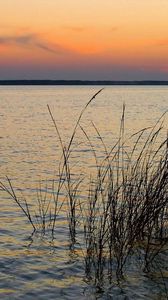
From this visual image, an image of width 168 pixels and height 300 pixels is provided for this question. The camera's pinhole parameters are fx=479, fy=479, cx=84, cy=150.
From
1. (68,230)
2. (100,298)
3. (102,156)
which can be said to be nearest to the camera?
(100,298)

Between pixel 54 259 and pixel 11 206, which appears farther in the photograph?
pixel 11 206

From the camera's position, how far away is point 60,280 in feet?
27.7

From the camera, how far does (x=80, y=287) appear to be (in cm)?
809

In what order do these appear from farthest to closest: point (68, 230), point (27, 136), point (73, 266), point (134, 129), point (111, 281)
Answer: point (134, 129) < point (27, 136) < point (68, 230) < point (73, 266) < point (111, 281)

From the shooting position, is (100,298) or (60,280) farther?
(60,280)

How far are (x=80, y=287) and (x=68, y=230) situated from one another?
136 inches

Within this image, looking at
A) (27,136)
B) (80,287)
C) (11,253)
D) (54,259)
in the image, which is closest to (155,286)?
(80,287)

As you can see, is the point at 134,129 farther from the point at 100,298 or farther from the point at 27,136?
the point at 100,298

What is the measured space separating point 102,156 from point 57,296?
1793cm

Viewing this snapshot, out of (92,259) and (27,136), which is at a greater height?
(92,259)

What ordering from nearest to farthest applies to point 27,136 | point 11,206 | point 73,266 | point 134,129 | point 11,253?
point 73,266 < point 11,253 < point 11,206 < point 27,136 < point 134,129

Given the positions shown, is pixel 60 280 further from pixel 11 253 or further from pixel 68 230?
pixel 68 230

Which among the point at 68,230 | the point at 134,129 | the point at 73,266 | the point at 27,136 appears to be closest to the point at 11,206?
the point at 68,230

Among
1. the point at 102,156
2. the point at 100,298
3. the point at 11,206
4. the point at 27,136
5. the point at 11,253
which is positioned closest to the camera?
the point at 100,298
